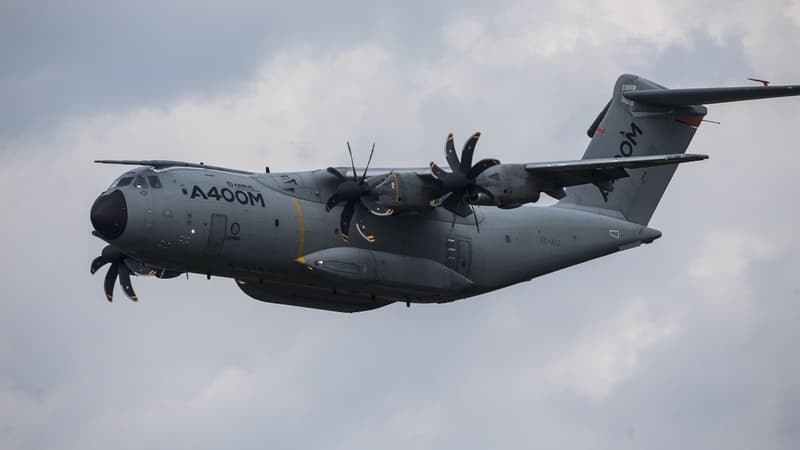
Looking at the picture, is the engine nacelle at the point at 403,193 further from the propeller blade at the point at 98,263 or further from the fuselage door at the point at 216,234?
the propeller blade at the point at 98,263

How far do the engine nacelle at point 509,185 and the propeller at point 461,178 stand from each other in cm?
11

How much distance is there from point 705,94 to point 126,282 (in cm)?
1224

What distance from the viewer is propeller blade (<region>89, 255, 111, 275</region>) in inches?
1204

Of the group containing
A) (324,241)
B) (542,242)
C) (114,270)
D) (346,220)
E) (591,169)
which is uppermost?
(591,169)

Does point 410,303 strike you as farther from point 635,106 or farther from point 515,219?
point 635,106

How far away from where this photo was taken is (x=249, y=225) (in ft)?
90.5

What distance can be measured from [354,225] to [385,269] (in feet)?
3.47

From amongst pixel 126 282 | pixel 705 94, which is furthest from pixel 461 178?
pixel 126 282

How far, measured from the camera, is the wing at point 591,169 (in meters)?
28.3

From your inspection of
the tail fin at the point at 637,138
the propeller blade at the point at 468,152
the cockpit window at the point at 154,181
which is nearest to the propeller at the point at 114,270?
the cockpit window at the point at 154,181

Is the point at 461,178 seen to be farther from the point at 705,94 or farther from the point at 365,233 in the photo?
the point at 705,94

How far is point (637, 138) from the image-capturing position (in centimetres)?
3328

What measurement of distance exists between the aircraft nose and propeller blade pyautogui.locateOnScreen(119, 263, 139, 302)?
354cm

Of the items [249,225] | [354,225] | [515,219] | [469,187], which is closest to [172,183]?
[249,225]
